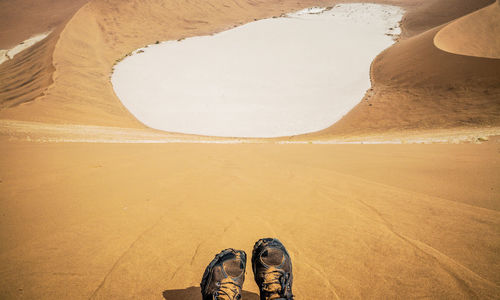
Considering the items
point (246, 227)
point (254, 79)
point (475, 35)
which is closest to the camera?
point (246, 227)

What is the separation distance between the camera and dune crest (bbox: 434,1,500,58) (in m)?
14.3

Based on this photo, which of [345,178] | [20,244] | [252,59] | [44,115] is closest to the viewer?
[20,244]

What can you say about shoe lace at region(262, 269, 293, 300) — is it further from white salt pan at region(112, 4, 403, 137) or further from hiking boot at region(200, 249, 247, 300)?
white salt pan at region(112, 4, 403, 137)

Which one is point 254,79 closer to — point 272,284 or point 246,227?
point 246,227

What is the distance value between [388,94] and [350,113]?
2.97 meters

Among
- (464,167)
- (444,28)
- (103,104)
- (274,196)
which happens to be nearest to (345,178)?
(274,196)

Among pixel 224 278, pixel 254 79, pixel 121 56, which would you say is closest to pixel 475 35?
pixel 254 79

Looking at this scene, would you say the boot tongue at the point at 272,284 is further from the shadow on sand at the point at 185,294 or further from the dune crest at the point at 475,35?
the dune crest at the point at 475,35

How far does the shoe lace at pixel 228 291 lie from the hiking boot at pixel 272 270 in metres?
0.15

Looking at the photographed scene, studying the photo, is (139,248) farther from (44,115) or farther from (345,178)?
(44,115)

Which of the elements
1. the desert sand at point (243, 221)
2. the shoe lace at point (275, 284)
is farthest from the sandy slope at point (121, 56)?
the shoe lace at point (275, 284)

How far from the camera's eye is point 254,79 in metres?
20.4

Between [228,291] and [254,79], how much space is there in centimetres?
2059

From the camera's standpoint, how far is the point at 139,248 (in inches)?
62.7
